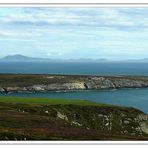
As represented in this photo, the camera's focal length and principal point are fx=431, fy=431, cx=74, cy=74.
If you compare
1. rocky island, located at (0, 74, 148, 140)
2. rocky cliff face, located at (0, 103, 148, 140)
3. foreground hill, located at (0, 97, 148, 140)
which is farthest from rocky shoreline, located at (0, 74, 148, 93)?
rocky cliff face, located at (0, 103, 148, 140)

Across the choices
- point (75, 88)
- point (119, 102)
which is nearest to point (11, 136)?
point (119, 102)

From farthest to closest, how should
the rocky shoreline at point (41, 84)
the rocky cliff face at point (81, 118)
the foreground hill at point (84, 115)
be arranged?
the rocky shoreline at point (41, 84)
the foreground hill at point (84, 115)
the rocky cliff face at point (81, 118)

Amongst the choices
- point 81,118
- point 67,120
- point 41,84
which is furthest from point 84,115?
point 41,84

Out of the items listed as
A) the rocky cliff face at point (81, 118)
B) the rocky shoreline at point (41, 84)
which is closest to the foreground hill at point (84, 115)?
the rocky cliff face at point (81, 118)

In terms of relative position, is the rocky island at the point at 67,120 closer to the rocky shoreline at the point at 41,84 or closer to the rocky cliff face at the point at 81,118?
the rocky cliff face at the point at 81,118

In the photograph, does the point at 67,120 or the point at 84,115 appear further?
the point at 84,115

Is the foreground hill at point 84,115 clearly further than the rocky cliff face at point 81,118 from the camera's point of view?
Yes

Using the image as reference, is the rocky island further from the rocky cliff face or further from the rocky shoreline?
the rocky shoreline

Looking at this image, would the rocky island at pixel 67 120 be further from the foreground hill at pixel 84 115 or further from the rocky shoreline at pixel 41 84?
the rocky shoreline at pixel 41 84

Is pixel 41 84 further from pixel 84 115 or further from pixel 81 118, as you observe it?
pixel 84 115

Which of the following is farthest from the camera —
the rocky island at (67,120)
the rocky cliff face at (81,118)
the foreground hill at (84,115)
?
the foreground hill at (84,115)

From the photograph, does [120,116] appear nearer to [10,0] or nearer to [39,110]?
[39,110]
